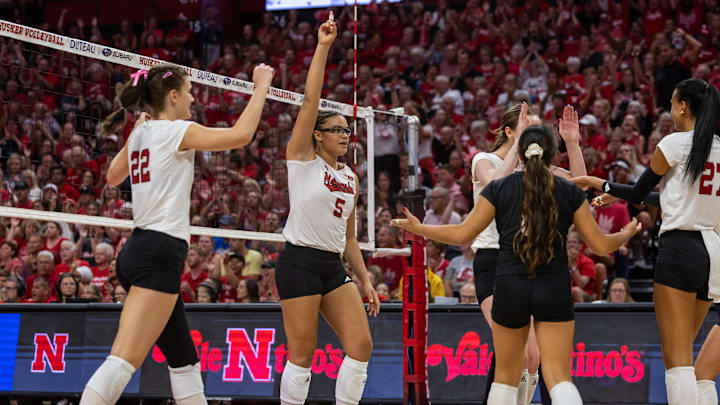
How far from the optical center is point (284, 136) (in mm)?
11445

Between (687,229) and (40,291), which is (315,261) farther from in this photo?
(40,291)

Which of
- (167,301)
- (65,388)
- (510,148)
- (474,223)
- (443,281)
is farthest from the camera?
(443,281)

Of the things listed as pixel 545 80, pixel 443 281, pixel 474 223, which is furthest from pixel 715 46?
pixel 474 223

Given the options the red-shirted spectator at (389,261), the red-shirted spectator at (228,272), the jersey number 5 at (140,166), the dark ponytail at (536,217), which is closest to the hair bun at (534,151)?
the dark ponytail at (536,217)

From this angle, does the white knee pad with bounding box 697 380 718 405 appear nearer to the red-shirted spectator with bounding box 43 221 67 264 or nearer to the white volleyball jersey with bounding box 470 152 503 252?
the white volleyball jersey with bounding box 470 152 503 252

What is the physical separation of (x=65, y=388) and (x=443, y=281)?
4471mm

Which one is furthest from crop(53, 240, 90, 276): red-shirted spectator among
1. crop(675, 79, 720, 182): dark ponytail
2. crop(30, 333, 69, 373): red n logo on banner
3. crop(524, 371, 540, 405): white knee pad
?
crop(675, 79, 720, 182): dark ponytail

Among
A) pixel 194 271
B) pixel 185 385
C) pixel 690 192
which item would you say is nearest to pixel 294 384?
pixel 185 385

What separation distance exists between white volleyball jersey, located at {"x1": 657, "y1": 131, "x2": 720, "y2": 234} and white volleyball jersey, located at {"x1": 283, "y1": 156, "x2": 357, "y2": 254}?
2.01 m

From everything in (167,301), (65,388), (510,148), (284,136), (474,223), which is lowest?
(65,388)

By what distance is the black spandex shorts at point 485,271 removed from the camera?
215 inches

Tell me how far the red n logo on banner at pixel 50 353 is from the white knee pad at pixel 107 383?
525 centimetres

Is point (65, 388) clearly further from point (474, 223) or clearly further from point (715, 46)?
point (715, 46)

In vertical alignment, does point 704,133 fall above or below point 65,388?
above
